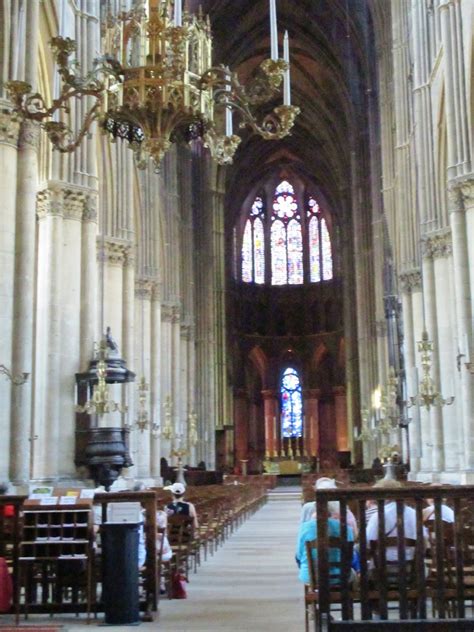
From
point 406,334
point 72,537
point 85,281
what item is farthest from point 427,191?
point 72,537

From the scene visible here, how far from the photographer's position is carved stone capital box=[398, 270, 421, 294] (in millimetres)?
30781

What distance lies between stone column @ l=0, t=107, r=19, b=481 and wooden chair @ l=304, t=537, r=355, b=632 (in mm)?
7566

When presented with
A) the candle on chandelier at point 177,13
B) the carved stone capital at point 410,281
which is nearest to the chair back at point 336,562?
the candle on chandelier at point 177,13

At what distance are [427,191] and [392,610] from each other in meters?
19.0

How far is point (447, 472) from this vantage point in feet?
78.9

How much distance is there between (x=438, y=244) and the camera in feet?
84.3

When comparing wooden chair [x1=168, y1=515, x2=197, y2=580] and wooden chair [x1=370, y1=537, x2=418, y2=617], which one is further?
wooden chair [x1=168, y1=515, x2=197, y2=580]

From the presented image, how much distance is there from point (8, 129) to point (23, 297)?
107 inches

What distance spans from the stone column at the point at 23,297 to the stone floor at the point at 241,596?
347cm

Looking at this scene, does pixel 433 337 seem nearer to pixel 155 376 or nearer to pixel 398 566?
pixel 155 376

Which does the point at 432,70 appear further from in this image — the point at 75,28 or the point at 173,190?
the point at 173,190

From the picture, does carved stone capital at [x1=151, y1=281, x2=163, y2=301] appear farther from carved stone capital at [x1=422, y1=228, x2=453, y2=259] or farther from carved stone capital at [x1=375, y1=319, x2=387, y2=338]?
carved stone capital at [x1=375, y1=319, x2=387, y2=338]

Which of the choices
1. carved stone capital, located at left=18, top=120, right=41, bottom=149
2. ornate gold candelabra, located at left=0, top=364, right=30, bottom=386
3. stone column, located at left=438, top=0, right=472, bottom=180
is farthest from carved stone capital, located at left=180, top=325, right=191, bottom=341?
ornate gold candelabra, located at left=0, top=364, right=30, bottom=386

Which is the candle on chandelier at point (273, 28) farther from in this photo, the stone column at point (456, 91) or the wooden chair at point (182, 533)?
the stone column at point (456, 91)
